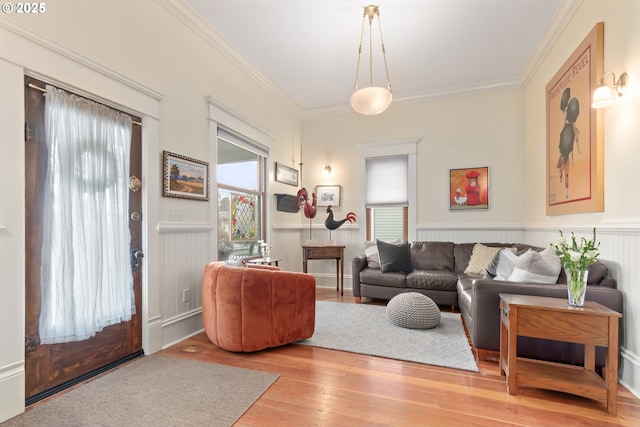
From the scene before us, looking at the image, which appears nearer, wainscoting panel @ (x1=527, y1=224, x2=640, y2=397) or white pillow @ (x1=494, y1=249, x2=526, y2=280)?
wainscoting panel @ (x1=527, y1=224, x2=640, y2=397)

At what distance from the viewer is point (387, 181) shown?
5.27 metres

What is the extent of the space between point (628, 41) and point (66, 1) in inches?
156

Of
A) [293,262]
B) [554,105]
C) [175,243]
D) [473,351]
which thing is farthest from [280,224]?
[554,105]

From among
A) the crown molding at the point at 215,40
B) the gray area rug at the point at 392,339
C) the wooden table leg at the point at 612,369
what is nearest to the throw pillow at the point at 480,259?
the gray area rug at the point at 392,339

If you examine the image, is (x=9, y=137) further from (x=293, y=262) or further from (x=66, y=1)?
(x=293, y=262)

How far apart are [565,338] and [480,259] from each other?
226 centimetres

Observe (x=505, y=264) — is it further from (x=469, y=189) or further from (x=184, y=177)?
(x=184, y=177)

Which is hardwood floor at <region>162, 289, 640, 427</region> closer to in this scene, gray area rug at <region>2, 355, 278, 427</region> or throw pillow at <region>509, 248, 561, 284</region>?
gray area rug at <region>2, 355, 278, 427</region>

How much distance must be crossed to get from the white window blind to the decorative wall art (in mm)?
2043

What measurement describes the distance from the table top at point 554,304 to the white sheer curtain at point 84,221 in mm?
2908

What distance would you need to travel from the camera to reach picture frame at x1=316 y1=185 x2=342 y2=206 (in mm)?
5523

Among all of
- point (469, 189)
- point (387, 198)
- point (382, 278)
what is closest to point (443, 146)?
point (469, 189)

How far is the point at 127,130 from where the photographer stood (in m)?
2.53

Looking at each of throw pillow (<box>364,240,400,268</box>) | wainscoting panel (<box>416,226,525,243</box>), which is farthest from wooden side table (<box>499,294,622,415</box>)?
wainscoting panel (<box>416,226,525,243</box>)
